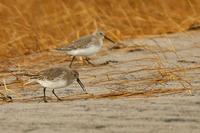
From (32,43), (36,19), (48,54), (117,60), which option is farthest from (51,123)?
(36,19)

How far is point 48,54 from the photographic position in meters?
10.2

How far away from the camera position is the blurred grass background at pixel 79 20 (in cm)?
1127

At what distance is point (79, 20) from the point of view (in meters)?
13.3

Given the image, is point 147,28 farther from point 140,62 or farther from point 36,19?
point 140,62

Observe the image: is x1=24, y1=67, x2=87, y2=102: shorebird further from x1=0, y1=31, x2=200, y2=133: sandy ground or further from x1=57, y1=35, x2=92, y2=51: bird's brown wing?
x1=57, y1=35, x2=92, y2=51: bird's brown wing

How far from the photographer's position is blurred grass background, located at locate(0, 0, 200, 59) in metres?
11.3

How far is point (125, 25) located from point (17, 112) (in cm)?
690

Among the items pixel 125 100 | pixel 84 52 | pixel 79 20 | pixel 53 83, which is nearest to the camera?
pixel 125 100

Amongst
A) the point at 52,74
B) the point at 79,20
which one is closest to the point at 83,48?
the point at 52,74

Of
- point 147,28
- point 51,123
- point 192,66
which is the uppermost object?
point 147,28

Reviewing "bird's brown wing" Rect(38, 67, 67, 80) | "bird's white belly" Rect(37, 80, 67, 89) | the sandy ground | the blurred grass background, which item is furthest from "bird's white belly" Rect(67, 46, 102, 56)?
"bird's white belly" Rect(37, 80, 67, 89)

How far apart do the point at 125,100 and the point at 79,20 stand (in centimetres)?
722

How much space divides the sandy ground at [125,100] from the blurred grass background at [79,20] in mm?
1893

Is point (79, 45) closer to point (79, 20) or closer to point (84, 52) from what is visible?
point (84, 52)
